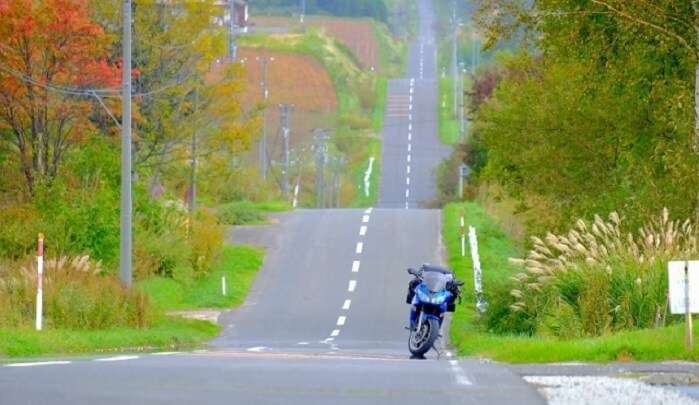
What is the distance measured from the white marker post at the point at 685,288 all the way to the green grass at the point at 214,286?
74.9ft

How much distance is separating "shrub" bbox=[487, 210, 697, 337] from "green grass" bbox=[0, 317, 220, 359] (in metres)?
6.20

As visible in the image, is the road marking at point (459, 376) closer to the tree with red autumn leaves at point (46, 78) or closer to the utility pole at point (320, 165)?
the tree with red autumn leaves at point (46, 78)

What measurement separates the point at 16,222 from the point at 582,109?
13.9 meters

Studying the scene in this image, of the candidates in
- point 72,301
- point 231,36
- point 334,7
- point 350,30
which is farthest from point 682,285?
point 334,7

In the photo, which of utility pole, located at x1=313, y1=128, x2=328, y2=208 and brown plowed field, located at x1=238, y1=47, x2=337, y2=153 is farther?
brown plowed field, located at x1=238, y1=47, x2=337, y2=153

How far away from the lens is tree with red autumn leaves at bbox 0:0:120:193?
38.2 metres

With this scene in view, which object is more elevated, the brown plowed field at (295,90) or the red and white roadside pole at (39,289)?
the brown plowed field at (295,90)

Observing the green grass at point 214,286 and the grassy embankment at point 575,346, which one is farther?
the green grass at point 214,286

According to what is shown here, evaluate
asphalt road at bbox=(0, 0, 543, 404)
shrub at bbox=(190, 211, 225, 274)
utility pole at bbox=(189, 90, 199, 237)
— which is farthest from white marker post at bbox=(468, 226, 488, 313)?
utility pole at bbox=(189, 90, 199, 237)

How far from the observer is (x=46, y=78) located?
128ft

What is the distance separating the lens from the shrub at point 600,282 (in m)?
23.9

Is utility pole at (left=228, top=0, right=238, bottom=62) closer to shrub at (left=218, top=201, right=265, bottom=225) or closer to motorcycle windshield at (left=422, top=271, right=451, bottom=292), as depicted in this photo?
shrub at (left=218, top=201, right=265, bottom=225)

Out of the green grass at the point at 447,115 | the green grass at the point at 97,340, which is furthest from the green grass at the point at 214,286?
the green grass at the point at 447,115

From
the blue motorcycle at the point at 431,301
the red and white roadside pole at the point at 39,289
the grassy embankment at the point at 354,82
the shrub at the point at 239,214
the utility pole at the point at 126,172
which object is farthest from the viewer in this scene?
the grassy embankment at the point at 354,82
